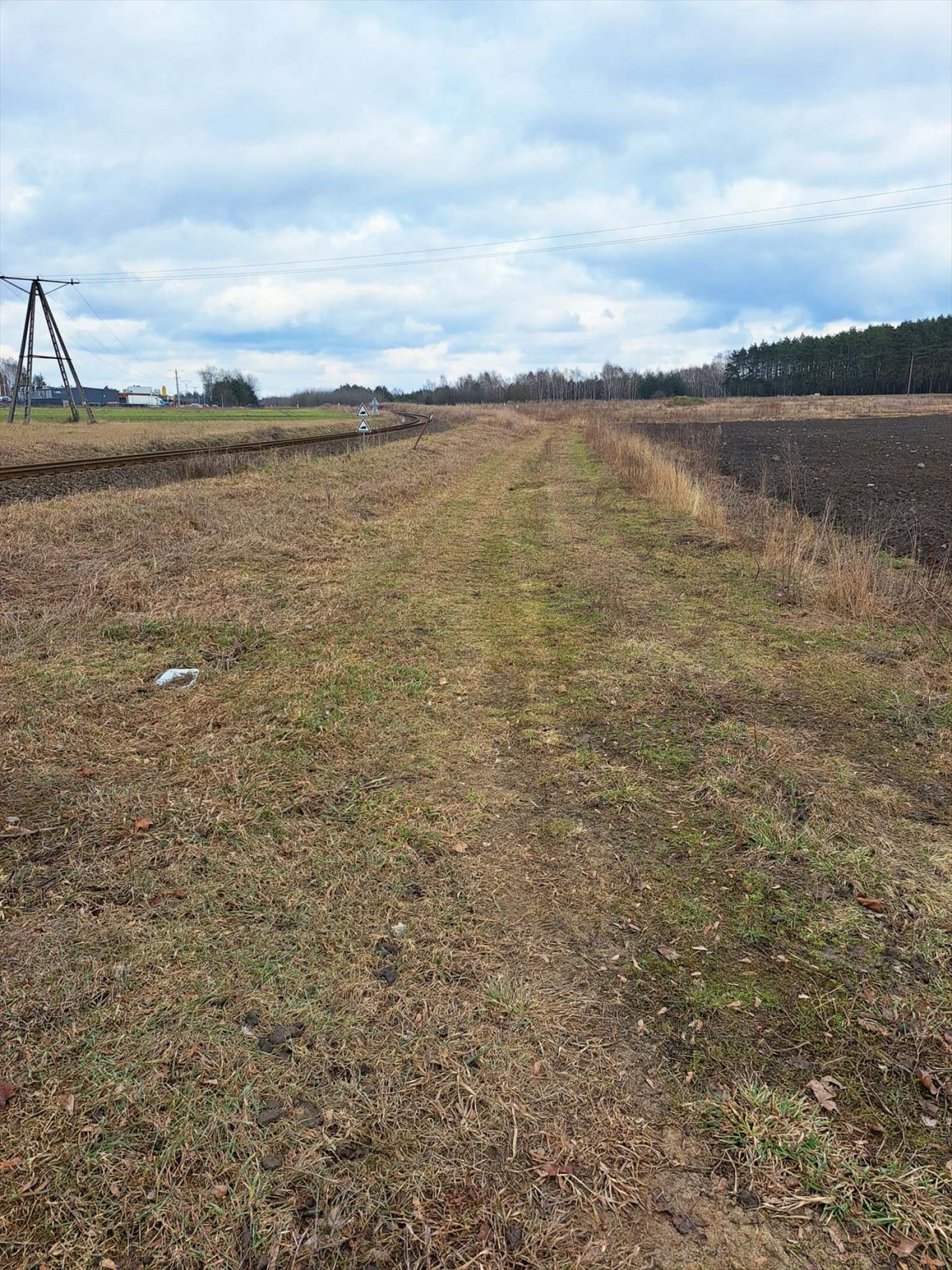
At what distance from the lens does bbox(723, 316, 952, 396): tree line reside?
90.5 metres

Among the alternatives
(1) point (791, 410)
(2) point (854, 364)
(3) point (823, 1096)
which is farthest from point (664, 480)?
(2) point (854, 364)

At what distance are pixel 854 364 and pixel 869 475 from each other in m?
99.7

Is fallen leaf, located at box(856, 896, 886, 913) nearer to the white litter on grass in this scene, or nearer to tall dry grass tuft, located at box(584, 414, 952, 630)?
tall dry grass tuft, located at box(584, 414, 952, 630)

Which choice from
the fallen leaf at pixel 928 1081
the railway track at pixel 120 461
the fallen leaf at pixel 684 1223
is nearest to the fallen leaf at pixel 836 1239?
the fallen leaf at pixel 684 1223

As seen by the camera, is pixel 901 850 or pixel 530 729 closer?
pixel 901 850

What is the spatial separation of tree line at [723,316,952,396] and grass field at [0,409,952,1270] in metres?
107

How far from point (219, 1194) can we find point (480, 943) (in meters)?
1.23

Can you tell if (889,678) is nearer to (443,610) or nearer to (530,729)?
(530,729)

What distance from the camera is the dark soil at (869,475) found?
36.9 feet

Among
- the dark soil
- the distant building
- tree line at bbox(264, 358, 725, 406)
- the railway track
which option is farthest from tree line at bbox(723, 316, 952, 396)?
the distant building

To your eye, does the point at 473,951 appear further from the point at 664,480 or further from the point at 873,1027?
the point at 664,480

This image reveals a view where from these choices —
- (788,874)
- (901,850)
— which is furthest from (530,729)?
(901,850)

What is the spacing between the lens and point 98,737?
452cm

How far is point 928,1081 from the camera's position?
223 cm
